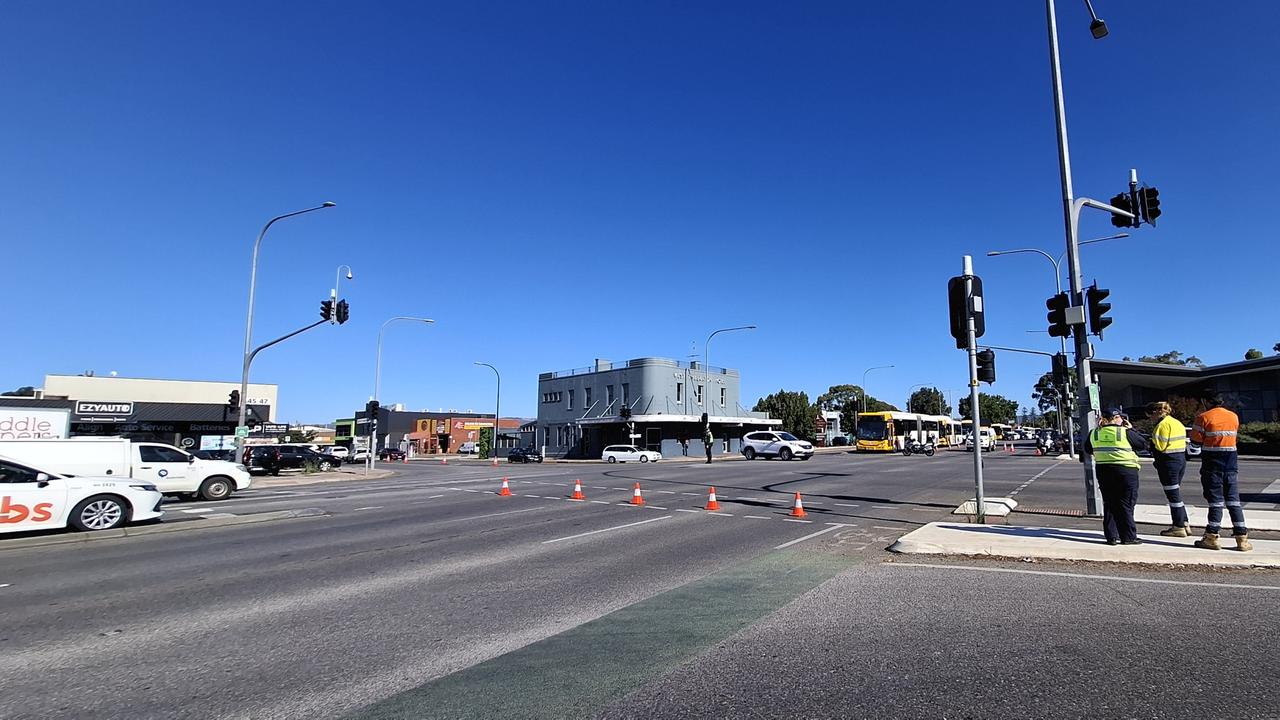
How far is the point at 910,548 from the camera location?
8.79m

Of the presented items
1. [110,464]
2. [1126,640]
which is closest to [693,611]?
[1126,640]

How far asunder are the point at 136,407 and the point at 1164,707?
70813mm

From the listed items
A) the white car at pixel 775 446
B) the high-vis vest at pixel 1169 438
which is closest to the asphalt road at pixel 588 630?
the high-vis vest at pixel 1169 438

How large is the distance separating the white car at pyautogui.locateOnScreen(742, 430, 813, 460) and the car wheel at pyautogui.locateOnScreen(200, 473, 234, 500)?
33140mm

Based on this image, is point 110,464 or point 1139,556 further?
point 110,464

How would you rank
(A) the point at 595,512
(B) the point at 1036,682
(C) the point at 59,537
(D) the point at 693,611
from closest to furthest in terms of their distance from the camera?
1. (B) the point at 1036,682
2. (D) the point at 693,611
3. (C) the point at 59,537
4. (A) the point at 595,512

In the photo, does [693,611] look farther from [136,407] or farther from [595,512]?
[136,407]

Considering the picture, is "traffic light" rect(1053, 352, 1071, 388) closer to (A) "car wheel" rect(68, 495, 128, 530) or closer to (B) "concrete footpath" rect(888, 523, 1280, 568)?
(B) "concrete footpath" rect(888, 523, 1280, 568)

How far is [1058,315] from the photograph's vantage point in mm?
12688

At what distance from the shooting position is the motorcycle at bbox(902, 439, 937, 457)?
50531 millimetres

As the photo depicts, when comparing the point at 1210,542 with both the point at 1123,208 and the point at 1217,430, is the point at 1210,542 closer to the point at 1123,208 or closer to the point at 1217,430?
the point at 1217,430

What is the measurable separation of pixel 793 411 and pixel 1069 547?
3172 inches

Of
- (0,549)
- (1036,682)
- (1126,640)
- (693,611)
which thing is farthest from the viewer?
(0,549)

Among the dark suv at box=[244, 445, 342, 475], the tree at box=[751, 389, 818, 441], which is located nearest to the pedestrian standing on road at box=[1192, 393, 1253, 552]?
the dark suv at box=[244, 445, 342, 475]
